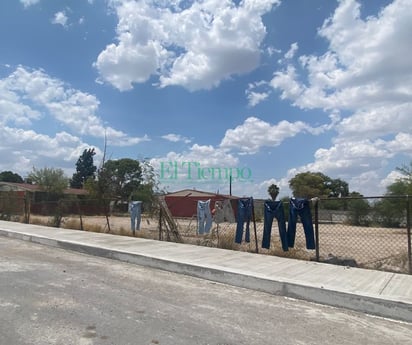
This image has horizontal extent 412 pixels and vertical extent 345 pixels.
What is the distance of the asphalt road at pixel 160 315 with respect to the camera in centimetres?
489

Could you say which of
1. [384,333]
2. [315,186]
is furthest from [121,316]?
[315,186]

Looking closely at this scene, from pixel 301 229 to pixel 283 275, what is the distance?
39.8 feet

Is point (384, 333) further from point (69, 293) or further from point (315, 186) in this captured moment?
point (315, 186)

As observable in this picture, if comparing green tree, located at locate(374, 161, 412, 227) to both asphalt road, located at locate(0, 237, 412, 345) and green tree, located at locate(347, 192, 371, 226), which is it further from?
asphalt road, located at locate(0, 237, 412, 345)

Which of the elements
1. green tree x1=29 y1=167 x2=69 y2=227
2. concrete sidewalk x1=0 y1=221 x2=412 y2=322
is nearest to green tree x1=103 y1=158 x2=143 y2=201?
green tree x1=29 y1=167 x2=69 y2=227

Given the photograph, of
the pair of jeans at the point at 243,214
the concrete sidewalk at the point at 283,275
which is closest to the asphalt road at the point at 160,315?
the concrete sidewalk at the point at 283,275

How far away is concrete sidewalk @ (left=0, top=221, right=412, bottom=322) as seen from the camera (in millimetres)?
6566

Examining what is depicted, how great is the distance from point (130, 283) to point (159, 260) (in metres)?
1.93

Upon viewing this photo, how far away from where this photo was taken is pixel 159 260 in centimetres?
973

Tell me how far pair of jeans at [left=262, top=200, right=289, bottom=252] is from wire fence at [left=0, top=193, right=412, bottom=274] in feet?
1.09

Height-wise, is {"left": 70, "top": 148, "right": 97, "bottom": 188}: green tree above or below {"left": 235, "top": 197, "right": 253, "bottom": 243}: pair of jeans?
above

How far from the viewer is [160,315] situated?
18.8ft

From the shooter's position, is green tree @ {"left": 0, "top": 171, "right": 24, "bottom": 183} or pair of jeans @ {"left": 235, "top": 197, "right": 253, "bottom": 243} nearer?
pair of jeans @ {"left": 235, "top": 197, "right": 253, "bottom": 243}

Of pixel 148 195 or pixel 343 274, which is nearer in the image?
pixel 343 274
